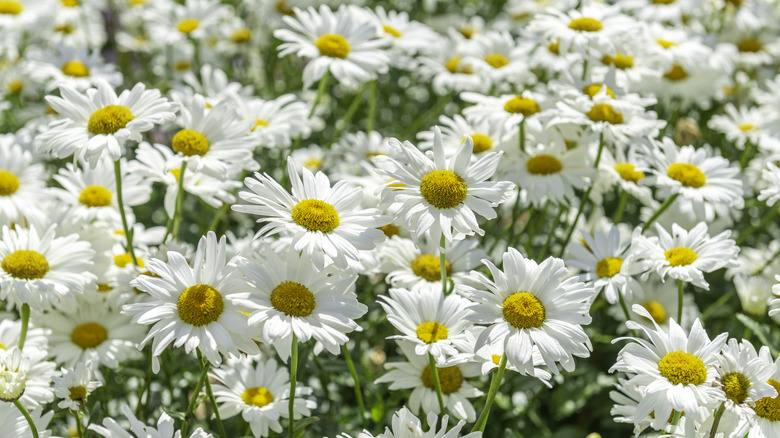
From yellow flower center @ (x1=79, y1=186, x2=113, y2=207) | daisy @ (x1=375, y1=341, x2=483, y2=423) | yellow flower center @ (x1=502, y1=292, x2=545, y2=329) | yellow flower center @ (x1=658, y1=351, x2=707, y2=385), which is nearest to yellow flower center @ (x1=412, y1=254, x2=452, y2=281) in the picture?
daisy @ (x1=375, y1=341, x2=483, y2=423)

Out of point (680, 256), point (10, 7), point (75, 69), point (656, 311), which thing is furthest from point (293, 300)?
point (10, 7)

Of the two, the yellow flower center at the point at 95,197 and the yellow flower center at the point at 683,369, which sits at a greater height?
the yellow flower center at the point at 683,369

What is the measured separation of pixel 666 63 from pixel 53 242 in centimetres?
265

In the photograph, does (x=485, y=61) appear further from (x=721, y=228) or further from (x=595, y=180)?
(x=721, y=228)

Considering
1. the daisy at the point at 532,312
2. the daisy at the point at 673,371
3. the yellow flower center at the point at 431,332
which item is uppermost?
the daisy at the point at 532,312

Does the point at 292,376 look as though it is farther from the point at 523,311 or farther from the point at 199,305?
the point at 523,311

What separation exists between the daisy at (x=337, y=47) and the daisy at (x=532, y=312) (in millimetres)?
1338

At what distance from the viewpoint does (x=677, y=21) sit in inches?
156

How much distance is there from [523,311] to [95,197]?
1688mm

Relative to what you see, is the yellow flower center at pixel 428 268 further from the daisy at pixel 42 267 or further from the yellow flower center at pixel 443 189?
the daisy at pixel 42 267

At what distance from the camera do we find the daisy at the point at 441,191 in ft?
6.22

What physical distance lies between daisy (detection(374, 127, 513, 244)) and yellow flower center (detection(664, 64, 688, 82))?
2.27 metres

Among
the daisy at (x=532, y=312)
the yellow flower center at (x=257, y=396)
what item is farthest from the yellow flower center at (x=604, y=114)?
the yellow flower center at (x=257, y=396)

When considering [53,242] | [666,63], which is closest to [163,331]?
[53,242]
